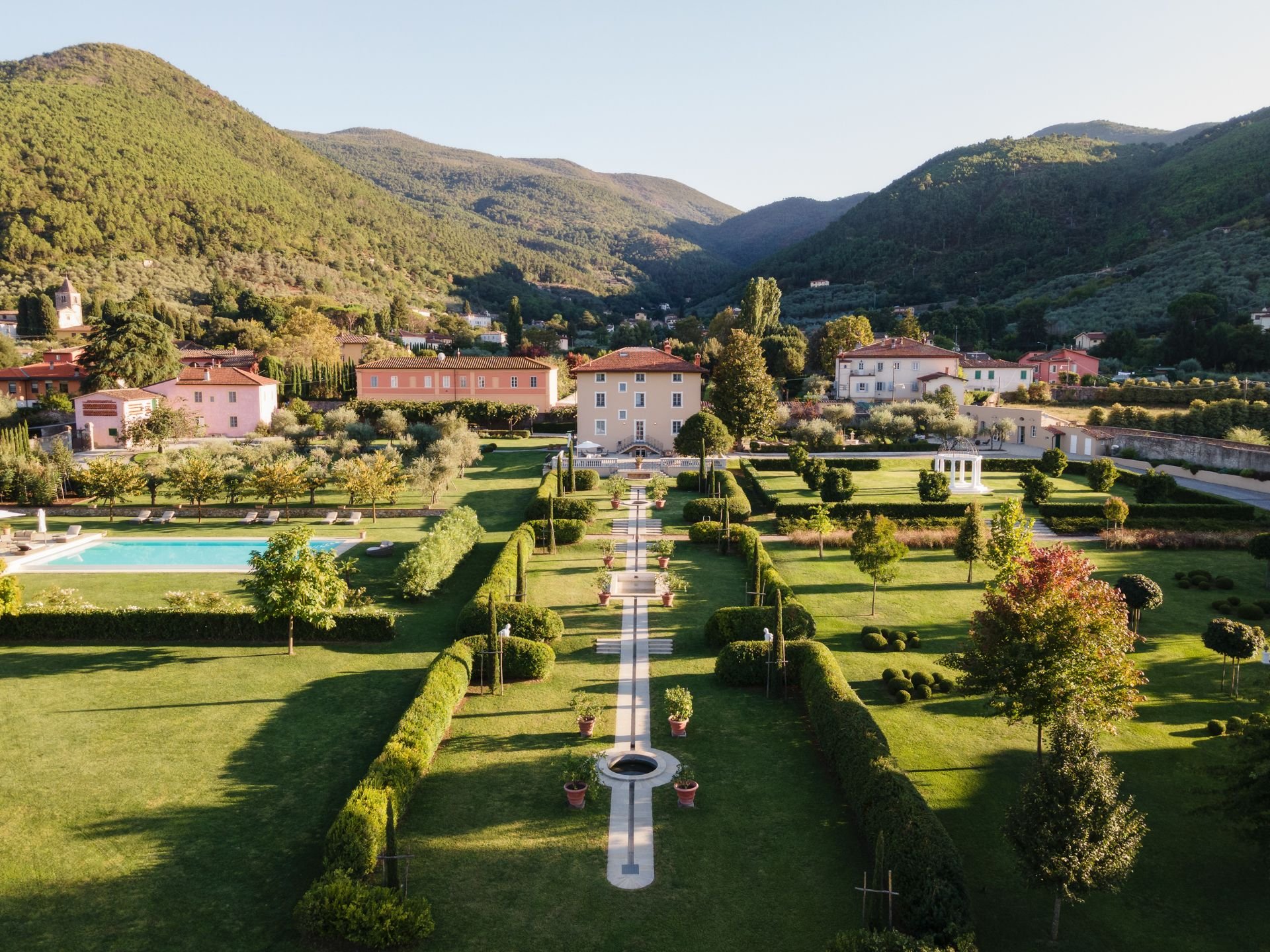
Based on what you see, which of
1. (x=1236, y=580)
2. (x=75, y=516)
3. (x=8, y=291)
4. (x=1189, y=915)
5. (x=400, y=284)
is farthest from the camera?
(x=400, y=284)

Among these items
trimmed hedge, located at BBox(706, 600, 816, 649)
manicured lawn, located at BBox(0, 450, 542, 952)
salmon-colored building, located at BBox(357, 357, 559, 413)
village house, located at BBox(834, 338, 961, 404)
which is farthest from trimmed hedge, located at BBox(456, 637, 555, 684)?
village house, located at BBox(834, 338, 961, 404)

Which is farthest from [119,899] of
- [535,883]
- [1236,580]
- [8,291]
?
[8,291]

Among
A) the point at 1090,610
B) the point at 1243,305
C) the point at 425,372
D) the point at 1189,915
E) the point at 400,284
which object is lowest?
the point at 1189,915

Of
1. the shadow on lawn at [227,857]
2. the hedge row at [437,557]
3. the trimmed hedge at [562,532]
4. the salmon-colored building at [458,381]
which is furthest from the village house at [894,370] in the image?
the shadow on lawn at [227,857]

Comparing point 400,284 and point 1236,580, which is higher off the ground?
point 400,284

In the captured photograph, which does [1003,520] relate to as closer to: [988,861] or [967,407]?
[988,861]

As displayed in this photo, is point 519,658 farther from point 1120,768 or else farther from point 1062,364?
point 1062,364

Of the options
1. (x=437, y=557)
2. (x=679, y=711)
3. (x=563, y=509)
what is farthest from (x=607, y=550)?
(x=679, y=711)
